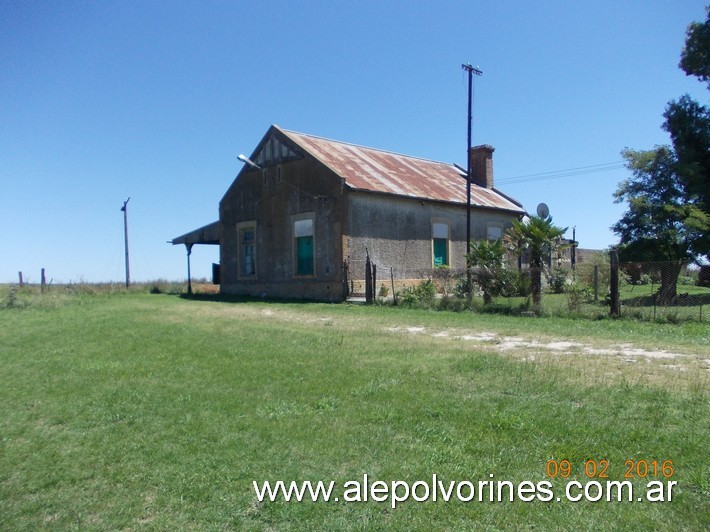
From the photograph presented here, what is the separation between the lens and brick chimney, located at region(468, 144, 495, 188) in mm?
31500

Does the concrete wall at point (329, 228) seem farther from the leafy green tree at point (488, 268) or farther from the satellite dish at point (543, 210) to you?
the satellite dish at point (543, 210)

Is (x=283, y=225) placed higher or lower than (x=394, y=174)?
lower

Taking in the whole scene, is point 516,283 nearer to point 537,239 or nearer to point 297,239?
point 537,239

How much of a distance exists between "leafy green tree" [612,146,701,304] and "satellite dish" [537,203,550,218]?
4.17 metres

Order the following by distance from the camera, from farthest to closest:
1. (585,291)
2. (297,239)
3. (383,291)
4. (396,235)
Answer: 1. (297,239)
2. (396,235)
3. (383,291)
4. (585,291)

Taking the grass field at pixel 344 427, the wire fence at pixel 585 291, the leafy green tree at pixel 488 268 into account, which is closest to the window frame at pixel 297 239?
the wire fence at pixel 585 291

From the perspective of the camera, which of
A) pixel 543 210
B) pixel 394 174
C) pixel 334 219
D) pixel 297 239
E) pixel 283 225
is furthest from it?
pixel 394 174

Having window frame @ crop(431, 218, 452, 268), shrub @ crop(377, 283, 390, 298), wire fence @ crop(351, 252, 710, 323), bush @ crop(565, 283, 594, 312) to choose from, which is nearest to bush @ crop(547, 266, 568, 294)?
wire fence @ crop(351, 252, 710, 323)

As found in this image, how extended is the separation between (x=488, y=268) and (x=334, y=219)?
687 centimetres

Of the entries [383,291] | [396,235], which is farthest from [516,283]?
[396,235]

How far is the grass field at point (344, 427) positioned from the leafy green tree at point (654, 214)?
10438 millimetres

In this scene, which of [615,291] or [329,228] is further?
[329,228]

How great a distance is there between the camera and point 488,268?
17594mm

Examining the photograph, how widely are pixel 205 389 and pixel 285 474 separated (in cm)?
304
